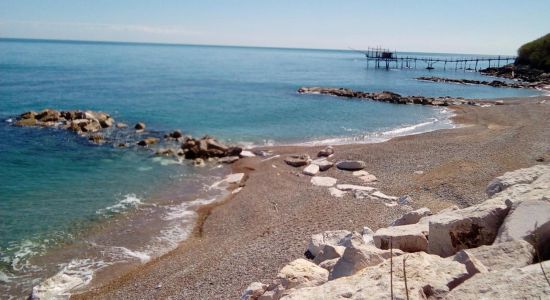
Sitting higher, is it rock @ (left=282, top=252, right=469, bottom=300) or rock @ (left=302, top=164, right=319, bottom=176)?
rock @ (left=282, top=252, right=469, bottom=300)

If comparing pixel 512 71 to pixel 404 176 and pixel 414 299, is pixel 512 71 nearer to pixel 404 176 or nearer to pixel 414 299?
pixel 404 176

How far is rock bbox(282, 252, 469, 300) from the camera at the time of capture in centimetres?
515

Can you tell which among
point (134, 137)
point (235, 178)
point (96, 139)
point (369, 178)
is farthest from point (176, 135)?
point (369, 178)

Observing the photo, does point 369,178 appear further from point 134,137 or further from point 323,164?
point 134,137

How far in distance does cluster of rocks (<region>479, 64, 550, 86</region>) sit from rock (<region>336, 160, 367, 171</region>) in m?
61.8

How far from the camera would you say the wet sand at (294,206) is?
1120cm

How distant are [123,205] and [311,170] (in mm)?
9188

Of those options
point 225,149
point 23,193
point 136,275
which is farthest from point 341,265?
point 225,149

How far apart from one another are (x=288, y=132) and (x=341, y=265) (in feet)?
85.6

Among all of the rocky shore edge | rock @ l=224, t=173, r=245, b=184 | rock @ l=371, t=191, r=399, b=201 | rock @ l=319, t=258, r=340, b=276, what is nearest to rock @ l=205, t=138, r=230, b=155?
the rocky shore edge

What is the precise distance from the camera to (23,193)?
18594mm

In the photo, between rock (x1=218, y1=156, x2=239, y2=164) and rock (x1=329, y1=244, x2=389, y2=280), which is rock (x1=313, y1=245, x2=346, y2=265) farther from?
rock (x1=218, y1=156, x2=239, y2=164)

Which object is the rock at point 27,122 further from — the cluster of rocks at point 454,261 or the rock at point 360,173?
the cluster of rocks at point 454,261

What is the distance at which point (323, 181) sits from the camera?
63.3 feet
